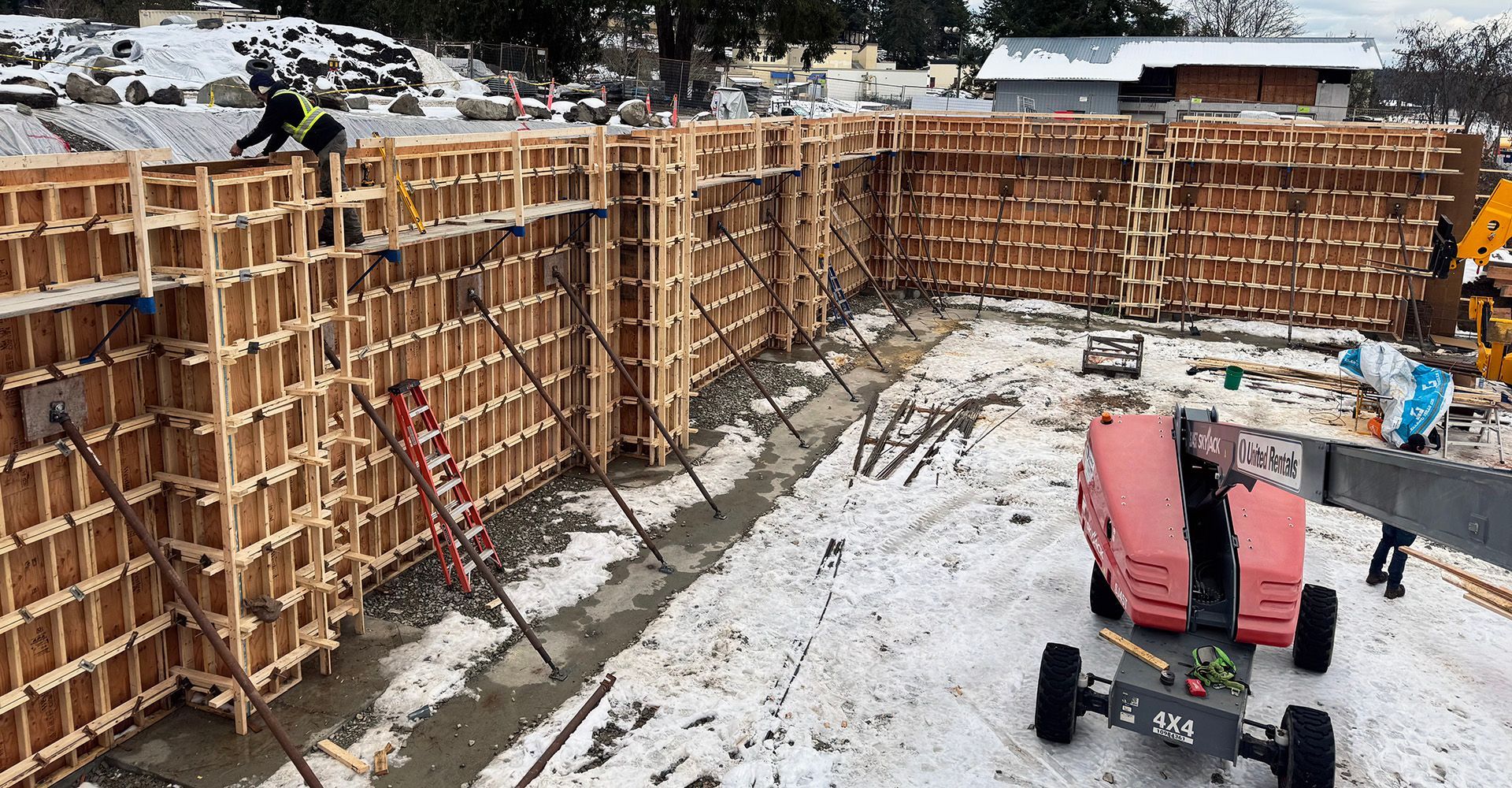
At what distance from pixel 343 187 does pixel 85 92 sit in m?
9.39

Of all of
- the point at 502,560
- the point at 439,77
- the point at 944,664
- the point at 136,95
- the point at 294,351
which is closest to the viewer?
the point at 294,351

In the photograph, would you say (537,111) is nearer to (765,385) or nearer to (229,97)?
(229,97)

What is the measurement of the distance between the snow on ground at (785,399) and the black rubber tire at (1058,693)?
395 inches

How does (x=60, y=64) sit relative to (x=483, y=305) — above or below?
above

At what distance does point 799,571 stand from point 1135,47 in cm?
4586

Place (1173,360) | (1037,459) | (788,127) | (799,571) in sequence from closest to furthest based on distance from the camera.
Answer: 1. (799,571)
2. (1037,459)
3. (788,127)
4. (1173,360)

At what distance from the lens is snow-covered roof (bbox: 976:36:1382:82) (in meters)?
47.6

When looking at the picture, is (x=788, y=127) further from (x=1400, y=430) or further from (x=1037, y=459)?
(x=1400, y=430)

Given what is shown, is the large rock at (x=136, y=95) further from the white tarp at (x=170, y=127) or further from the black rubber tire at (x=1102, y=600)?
the black rubber tire at (x=1102, y=600)

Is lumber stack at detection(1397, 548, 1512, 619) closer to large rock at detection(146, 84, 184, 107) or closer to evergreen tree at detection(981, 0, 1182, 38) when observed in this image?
large rock at detection(146, 84, 184, 107)

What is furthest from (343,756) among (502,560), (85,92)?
(85,92)

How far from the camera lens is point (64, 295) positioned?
24.5 ft

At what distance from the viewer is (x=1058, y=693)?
9.49 metres

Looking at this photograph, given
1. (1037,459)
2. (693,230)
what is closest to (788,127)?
(693,230)
